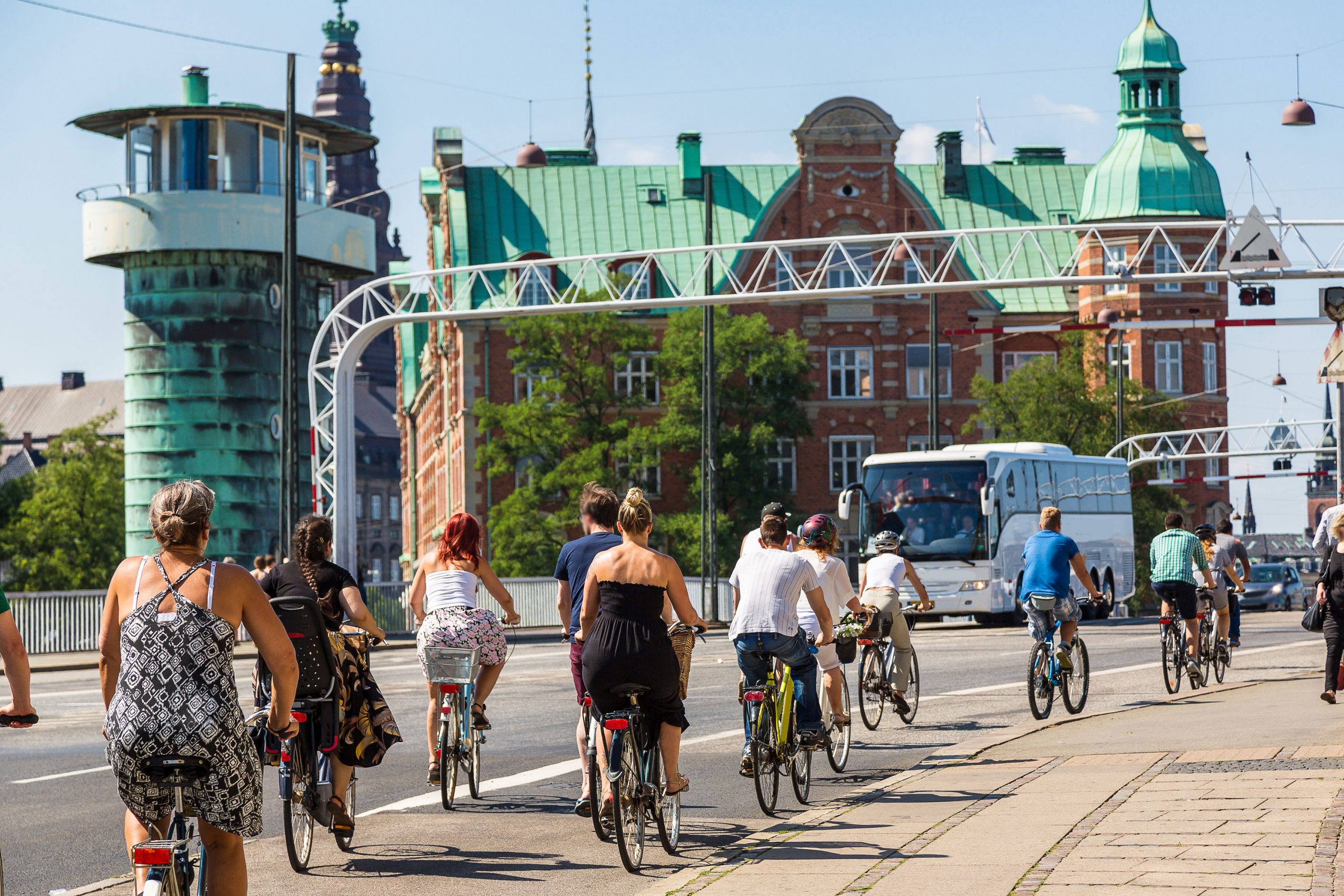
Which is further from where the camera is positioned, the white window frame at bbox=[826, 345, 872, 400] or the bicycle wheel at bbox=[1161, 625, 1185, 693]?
the white window frame at bbox=[826, 345, 872, 400]

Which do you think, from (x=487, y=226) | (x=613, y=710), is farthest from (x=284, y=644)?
(x=487, y=226)

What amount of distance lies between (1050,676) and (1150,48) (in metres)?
55.7

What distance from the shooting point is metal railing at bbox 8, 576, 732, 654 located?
112 ft

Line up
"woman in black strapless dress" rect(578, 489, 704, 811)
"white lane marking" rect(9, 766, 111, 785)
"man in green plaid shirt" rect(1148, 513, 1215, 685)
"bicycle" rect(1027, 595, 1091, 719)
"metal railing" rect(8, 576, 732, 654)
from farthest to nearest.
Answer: "metal railing" rect(8, 576, 732, 654), "man in green plaid shirt" rect(1148, 513, 1215, 685), "bicycle" rect(1027, 595, 1091, 719), "white lane marking" rect(9, 766, 111, 785), "woman in black strapless dress" rect(578, 489, 704, 811)

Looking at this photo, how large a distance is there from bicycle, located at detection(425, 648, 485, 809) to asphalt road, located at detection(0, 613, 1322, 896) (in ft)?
0.83

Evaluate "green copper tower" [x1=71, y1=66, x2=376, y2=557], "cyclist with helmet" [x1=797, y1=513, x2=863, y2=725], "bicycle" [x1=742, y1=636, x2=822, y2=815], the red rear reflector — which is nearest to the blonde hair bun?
"bicycle" [x1=742, y1=636, x2=822, y2=815]

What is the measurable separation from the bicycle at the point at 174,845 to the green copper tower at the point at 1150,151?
6366 cm

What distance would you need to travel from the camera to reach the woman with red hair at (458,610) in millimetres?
10914

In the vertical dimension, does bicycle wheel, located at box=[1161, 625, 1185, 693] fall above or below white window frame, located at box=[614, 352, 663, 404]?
below

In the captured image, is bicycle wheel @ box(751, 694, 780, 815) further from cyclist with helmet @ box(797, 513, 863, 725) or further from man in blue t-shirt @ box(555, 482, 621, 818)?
cyclist with helmet @ box(797, 513, 863, 725)

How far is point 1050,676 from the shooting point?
15.5 metres

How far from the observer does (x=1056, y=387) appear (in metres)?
58.7

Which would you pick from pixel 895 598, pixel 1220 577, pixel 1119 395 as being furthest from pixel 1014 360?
pixel 895 598

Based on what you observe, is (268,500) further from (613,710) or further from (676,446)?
(613,710)
